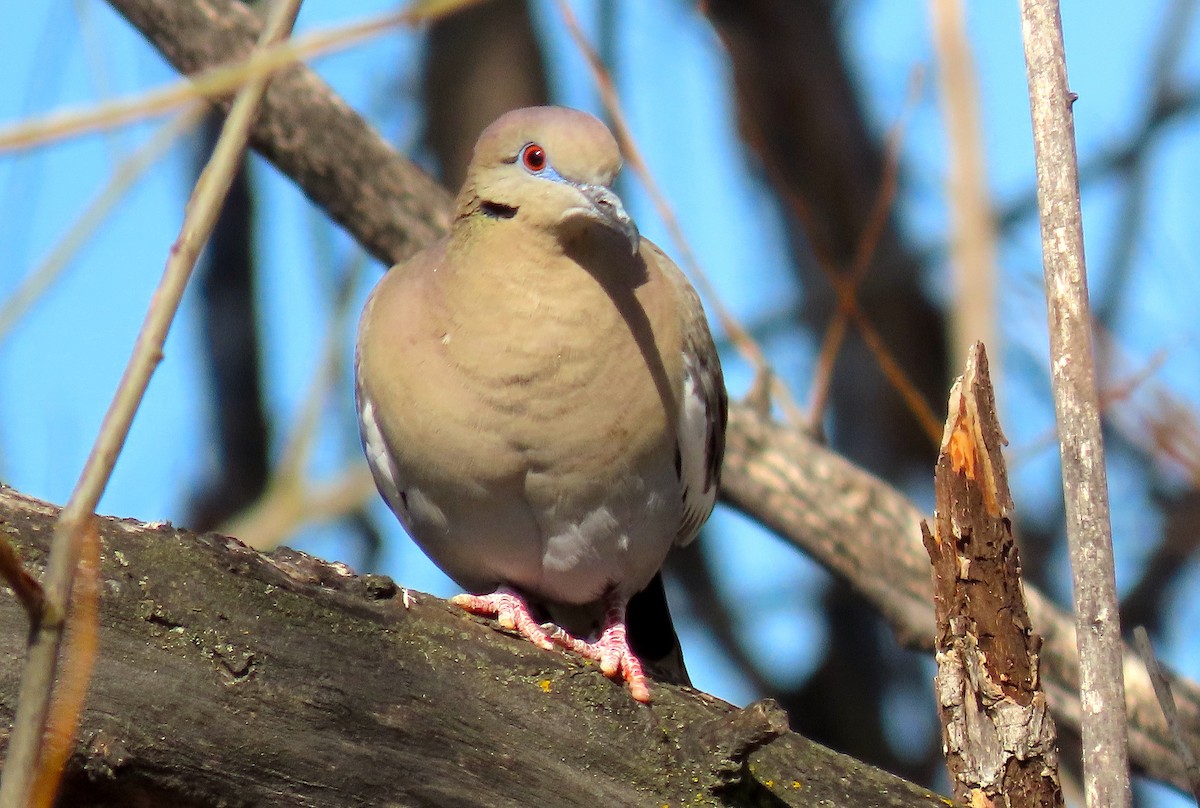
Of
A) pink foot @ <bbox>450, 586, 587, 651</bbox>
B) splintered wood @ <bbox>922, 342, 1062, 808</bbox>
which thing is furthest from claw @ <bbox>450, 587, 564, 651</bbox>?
splintered wood @ <bbox>922, 342, 1062, 808</bbox>

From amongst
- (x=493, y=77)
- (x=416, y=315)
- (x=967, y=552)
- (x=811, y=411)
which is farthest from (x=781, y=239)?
(x=967, y=552)

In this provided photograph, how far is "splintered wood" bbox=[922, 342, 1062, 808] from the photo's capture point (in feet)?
9.51

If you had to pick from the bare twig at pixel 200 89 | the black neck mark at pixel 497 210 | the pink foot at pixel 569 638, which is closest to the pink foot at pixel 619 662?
the pink foot at pixel 569 638

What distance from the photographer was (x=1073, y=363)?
2432 mm

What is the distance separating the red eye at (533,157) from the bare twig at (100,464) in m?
2.09

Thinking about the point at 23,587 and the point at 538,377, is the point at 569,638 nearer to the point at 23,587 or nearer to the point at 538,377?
the point at 538,377

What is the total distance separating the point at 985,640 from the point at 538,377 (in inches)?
45.5

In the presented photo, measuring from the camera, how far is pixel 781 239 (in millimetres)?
7078

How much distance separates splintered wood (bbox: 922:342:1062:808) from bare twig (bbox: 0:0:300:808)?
184cm

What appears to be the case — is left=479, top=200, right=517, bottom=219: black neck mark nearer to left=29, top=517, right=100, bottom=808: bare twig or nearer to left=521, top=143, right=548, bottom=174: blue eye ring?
left=521, top=143, right=548, bottom=174: blue eye ring

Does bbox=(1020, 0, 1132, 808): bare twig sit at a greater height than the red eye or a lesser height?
lesser

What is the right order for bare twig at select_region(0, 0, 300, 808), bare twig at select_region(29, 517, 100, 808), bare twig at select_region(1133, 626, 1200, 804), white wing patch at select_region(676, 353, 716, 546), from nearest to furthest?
1. bare twig at select_region(0, 0, 300, 808)
2. bare twig at select_region(29, 517, 100, 808)
3. bare twig at select_region(1133, 626, 1200, 804)
4. white wing patch at select_region(676, 353, 716, 546)

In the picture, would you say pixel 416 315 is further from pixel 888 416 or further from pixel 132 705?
pixel 888 416

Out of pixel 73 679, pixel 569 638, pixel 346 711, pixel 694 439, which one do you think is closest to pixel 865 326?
pixel 694 439
